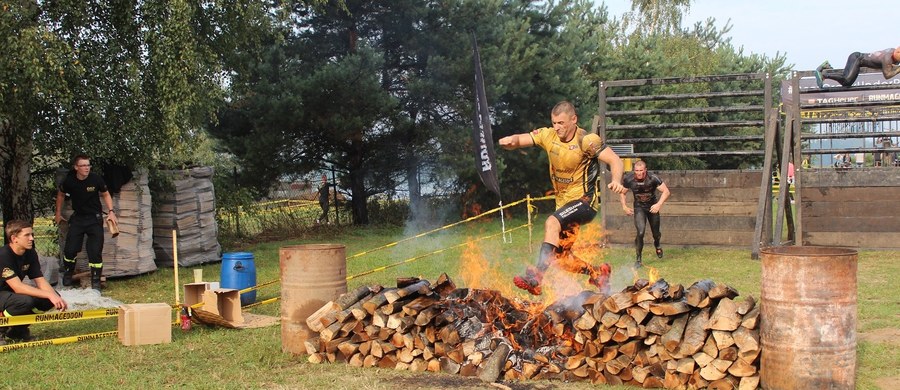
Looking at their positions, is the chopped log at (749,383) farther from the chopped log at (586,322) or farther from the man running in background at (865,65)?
the man running in background at (865,65)

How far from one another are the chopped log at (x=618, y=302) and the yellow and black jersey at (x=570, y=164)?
1.62 meters

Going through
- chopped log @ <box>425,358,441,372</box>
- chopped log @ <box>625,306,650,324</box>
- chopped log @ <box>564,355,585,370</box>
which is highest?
chopped log @ <box>625,306,650,324</box>

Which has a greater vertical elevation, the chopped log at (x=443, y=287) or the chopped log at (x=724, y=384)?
the chopped log at (x=443, y=287)

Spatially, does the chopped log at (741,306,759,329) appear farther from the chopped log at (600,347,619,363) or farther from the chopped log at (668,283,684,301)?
the chopped log at (600,347,619,363)

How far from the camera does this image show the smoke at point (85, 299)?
9.86 metres

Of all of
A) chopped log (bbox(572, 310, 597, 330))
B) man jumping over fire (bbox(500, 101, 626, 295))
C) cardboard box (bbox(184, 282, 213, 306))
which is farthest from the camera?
cardboard box (bbox(184, 282, 213, 306))

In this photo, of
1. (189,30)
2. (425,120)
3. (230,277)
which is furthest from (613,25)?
(230,277)

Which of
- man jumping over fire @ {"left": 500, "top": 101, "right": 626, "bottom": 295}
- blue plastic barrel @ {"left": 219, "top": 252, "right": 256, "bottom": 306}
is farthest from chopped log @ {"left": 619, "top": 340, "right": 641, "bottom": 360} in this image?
blue plastic barrel @ {"left": 219, "top": 252, "right": 256, "bottom": 306}

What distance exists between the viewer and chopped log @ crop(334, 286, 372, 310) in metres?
6.98

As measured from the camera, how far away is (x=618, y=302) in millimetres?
6098

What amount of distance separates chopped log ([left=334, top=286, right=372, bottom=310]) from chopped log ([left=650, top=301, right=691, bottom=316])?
245 centimetres

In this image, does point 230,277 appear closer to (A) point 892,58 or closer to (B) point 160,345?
(B) point 160,345

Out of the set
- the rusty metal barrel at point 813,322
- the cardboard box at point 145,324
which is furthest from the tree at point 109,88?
the rusty metal barrel at point 813,322

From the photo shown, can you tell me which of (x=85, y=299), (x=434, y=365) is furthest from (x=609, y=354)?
(x=85, y=299)
